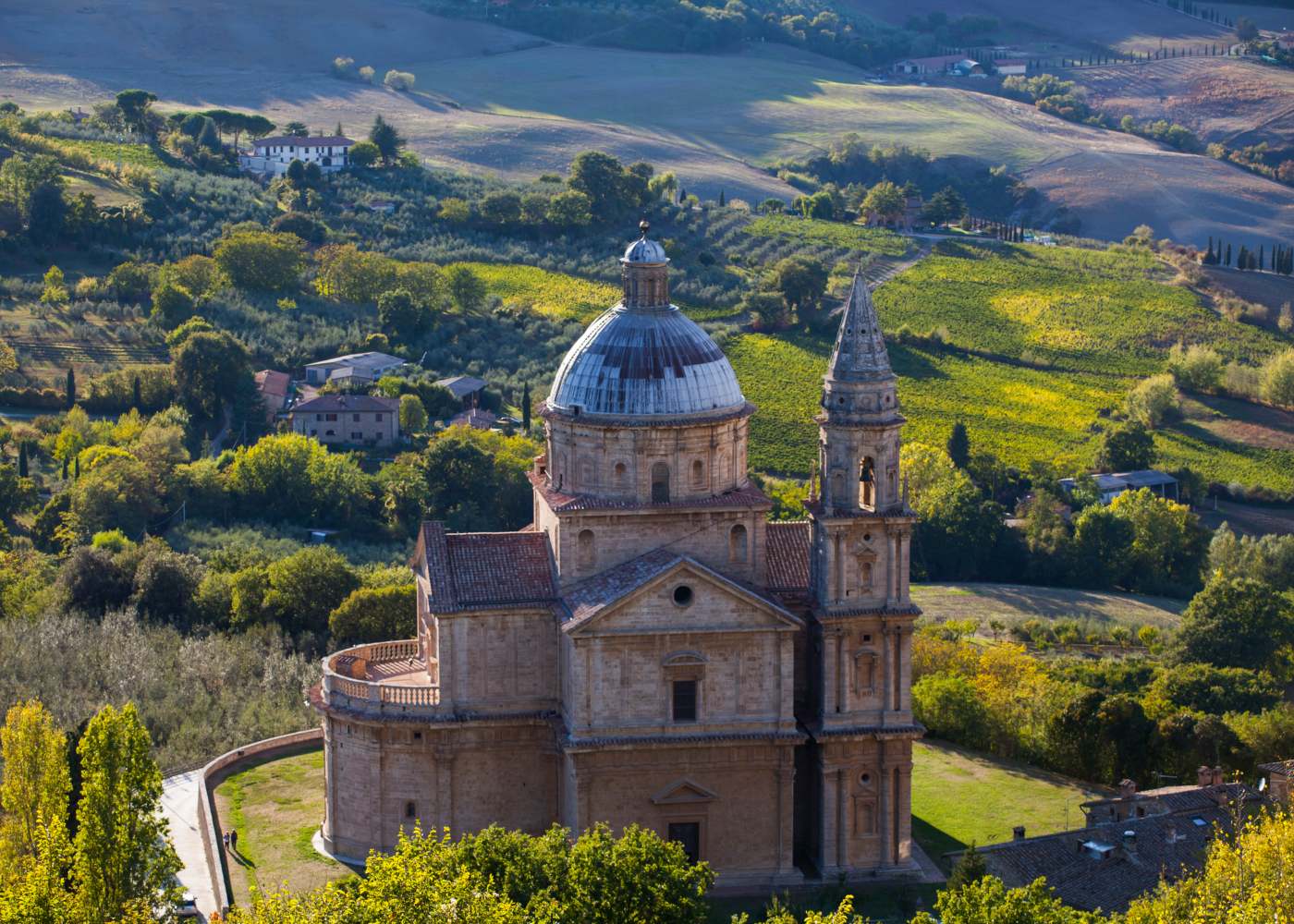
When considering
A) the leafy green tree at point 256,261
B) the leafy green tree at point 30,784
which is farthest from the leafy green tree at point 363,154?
the leafy green tree at point 30,784

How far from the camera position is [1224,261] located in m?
149

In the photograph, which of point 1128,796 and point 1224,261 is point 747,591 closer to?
point 1128,796

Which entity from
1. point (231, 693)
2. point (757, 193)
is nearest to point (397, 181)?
point (757, 193)

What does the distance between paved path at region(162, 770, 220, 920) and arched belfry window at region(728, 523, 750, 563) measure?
15197mm

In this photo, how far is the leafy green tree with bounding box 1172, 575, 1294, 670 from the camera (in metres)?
79.8

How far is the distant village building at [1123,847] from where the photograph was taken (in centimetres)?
5494

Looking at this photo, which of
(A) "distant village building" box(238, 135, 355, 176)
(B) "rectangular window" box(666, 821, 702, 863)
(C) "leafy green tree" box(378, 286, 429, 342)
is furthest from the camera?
(A) "distant village building" box(238, 135, 355, 176)

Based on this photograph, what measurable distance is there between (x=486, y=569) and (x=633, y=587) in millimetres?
4526

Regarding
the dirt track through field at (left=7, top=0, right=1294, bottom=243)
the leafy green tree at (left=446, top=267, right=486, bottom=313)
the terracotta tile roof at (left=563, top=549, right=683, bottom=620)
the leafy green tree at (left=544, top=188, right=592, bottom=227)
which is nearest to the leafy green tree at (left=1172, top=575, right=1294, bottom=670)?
the terracotta tile roof at (left=563, top=549, right=683, bottom=620)

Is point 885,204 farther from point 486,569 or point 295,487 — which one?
point 486,569

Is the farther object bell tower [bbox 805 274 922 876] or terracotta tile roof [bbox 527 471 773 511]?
terracotta tile roof [bbox 527 471 773 511]

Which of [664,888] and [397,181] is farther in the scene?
[397,181]

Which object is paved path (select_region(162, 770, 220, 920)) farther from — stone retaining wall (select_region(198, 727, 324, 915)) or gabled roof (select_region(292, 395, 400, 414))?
gabled roof (select_region(292, 395, 400, 414))

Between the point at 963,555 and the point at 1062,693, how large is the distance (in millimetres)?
27927
